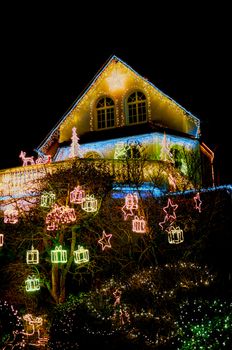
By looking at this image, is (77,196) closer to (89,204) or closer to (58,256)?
(89,204)

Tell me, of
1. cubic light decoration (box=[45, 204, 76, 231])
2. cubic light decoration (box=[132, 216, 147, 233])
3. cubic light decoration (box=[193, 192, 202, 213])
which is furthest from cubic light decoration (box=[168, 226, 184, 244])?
cubic light decoration (box=[45, 204, 76, 231])

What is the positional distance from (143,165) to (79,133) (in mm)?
7675

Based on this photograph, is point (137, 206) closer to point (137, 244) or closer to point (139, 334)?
point (137, 244)

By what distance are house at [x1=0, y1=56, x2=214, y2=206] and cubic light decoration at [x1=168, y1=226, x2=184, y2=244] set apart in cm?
542

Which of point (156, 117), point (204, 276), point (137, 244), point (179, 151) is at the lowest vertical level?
point (204, 276)

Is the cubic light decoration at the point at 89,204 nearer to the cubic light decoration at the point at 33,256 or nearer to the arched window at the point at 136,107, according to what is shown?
the cubic light decoration at the point at 33,256

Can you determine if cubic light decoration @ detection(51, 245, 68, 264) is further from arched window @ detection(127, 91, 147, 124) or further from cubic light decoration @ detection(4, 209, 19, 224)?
arched window @ detection(127, 91, 147, 124)

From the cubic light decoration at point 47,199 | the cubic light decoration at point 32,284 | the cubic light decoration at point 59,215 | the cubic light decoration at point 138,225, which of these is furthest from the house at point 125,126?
the cubic light decoration at point 32,284

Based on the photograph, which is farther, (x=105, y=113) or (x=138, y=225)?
(x=105, y=113)

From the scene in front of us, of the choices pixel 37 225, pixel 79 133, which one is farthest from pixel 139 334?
pixel 79 133

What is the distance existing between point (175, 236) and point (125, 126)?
30.8 feet

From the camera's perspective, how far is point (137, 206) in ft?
56.9

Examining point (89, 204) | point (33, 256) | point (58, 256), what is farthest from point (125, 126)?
point (58, 256)

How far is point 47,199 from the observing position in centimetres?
1692
